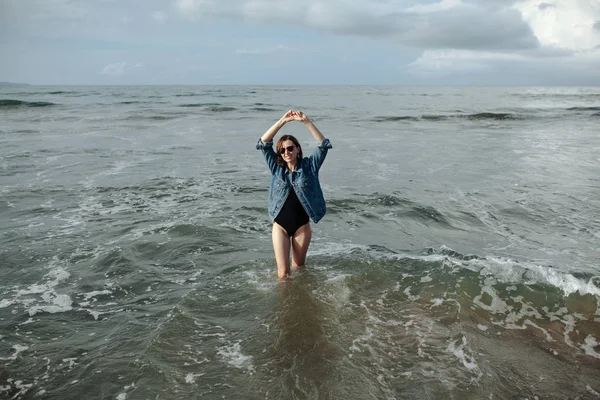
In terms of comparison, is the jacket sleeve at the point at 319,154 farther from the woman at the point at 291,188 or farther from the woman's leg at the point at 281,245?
the woman's leg at the point at 281,245

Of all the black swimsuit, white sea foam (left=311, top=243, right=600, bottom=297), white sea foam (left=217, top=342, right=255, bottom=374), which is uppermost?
the black swimsuit

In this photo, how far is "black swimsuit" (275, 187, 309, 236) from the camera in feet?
20.3

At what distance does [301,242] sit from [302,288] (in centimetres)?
65

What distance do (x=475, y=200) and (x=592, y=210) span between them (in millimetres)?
2504

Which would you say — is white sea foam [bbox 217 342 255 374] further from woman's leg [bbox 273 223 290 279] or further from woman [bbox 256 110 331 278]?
woman [bbox 256 110 331 278]

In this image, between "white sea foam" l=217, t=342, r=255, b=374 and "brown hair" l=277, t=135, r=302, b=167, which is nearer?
"white sea foam" l=217, t=342, r=255, b=374

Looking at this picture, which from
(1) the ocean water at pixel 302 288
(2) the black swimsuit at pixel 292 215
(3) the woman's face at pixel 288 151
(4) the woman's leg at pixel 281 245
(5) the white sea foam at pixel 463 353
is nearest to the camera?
(1) the ocean water at pixel 302 288

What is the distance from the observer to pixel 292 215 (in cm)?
622

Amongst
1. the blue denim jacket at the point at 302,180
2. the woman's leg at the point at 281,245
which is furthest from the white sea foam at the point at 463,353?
the woman's leg at the point at 281,245

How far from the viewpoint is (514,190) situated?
12.3m

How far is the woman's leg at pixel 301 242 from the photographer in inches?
250

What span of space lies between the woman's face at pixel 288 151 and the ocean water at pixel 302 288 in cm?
176

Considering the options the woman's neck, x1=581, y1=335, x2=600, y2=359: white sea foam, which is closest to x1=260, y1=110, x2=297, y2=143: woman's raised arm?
the woman's neck

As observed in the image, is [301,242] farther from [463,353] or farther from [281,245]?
[463,353]
